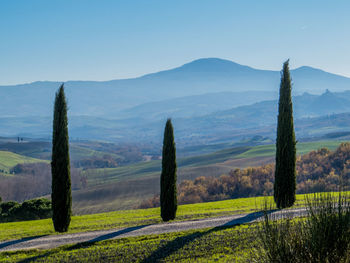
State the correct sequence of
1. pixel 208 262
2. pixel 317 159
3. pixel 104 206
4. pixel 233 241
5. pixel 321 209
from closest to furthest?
pixel 321 209, pixel 208 262, pixel 233 241, pixel 317 159, pixel 104 206

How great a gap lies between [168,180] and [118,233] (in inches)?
206

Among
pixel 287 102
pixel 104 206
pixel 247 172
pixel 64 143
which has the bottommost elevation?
pixel 104 206

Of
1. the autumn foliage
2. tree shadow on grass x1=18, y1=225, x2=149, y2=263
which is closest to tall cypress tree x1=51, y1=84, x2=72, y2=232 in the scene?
tree shadow on grass x1=18, y1=225, x2=149, y2=263

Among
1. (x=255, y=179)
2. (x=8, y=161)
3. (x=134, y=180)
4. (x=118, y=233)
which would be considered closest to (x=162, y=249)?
(x=118, y=233)

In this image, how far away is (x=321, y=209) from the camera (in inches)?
257

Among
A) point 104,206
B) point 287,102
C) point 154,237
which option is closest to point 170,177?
point 154,237

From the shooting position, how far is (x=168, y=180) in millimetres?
26547

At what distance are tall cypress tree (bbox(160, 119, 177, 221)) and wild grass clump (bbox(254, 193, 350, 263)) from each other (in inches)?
785

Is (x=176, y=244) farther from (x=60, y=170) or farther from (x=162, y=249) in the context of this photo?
(x=60, y=170)

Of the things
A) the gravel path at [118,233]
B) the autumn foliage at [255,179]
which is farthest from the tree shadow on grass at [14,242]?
the autumn foliage at [255,179]

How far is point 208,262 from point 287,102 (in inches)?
570

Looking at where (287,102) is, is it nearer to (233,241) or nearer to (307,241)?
(233,241)

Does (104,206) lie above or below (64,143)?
below

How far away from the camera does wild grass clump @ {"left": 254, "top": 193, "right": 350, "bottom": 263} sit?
643 centimetres
